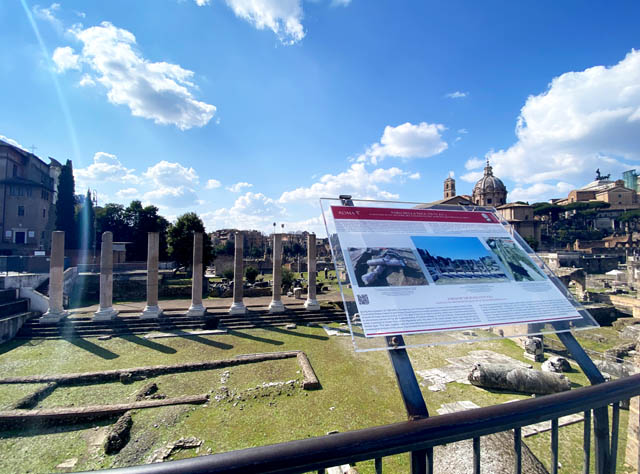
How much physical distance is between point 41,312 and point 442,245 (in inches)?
838

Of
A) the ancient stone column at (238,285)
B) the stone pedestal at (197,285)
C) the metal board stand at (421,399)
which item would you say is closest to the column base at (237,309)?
the ancient stone column at (238,285)

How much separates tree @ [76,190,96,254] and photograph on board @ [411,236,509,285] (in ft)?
160

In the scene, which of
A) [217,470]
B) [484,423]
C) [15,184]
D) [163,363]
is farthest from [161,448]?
[15,184]

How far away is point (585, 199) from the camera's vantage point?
80.9 metres

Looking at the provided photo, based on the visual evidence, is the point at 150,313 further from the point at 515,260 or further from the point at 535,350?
the point at 535,350

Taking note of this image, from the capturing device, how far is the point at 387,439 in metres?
1.47

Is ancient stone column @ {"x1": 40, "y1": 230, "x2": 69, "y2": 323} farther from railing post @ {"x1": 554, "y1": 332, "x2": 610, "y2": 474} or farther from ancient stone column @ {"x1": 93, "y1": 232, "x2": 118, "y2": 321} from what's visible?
railing post @ {"x1": 554, "y1": 332, "x2": 610, "y2": 474}

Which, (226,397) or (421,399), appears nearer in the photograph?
(421,399)

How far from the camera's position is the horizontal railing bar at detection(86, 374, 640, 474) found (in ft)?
4.17

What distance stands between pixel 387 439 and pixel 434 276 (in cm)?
156

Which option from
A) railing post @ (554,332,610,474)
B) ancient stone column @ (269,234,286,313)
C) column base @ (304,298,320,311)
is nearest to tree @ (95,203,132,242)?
ancient stone column @ (269,234,286,313)

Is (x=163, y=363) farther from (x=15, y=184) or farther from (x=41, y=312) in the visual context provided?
(x=15, y=184)

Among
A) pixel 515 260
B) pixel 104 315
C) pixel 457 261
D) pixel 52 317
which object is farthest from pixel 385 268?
pixel 52 317

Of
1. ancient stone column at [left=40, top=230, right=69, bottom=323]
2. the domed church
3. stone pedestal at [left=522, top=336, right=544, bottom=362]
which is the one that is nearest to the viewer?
stone pedestal at [left=522, top=336, right=544, bottom=362]
